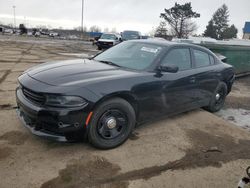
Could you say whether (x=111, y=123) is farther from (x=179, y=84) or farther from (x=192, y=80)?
(x=192, y=80)

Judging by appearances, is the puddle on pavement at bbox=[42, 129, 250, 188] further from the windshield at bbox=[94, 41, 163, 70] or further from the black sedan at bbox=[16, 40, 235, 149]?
the windshield at bbox=[94, 41, 163, 70]

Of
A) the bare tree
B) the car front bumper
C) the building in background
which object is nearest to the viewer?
the car front bumper

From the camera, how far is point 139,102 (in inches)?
147

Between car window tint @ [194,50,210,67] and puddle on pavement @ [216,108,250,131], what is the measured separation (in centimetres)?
135

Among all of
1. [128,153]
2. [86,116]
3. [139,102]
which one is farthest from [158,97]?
[86,116]

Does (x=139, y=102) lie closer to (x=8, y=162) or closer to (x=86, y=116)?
(x=86, y=116)

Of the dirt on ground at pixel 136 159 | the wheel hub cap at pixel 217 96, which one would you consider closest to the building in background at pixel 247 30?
the wheel hub cap at pixel 217 96

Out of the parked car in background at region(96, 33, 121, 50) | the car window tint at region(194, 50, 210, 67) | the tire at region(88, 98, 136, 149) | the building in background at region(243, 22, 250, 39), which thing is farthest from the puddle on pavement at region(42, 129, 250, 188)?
the building in background at region(243, 22, 250, 39)

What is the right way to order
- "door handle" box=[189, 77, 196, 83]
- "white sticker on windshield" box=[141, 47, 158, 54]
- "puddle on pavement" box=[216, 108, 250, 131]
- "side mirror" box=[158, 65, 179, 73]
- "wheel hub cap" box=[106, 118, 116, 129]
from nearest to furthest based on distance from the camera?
"wheel hub cap" box=[106, 118, 116, 129]
"side mirror" box=[158, 65, 179, 73]
"white sticker on windshield" box=[141, 47, 158, 54]
"door handle" box=[189, 77, 196, 83]
"puddle on pavement" box=[216, 108, 250, 131]

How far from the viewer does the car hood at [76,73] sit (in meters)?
3.26

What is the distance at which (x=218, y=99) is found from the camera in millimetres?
5816

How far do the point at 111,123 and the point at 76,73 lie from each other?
2.85 ft

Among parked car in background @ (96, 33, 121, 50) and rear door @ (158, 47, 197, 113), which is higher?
parked car in background @ (96, 33, 121, 50)

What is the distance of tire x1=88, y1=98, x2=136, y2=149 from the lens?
3299 millimetres
